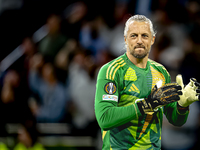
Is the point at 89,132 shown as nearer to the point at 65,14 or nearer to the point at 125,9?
the point at 125,9

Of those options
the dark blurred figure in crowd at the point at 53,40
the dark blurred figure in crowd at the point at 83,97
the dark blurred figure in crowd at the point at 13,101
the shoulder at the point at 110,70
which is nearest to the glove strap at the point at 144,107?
the shoulder at the point at 110,70

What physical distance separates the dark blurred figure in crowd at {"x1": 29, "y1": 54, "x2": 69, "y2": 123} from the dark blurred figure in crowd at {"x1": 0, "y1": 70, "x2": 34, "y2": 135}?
154 mm

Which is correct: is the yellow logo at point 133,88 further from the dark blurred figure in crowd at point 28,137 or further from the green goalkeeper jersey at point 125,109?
the dark blurred figure in crowd at point 28,137

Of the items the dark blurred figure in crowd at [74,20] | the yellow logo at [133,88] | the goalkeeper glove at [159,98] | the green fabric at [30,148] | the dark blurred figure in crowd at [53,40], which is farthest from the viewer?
the dark blurred figure in crowd at [74,20]

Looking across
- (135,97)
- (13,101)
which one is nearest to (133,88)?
(135,97)

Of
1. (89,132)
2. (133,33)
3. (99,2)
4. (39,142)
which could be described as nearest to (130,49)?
(133,33)

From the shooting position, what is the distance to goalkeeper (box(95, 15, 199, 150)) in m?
3.11

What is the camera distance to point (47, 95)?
6.86 metres

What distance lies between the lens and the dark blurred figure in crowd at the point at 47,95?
671 centimetres

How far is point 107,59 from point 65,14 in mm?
2380

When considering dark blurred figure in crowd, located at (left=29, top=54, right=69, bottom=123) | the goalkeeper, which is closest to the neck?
the goalkeeper

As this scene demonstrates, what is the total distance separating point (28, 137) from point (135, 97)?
3.64 metres

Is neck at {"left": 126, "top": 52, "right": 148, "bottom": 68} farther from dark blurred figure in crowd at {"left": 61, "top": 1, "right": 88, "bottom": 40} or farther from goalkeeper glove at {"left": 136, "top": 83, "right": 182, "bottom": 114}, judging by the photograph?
dark blurred figure in crowd at {"left": 61, "top": 1, "right": 88, "bottom": 40}

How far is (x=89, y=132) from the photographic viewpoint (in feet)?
20.6
